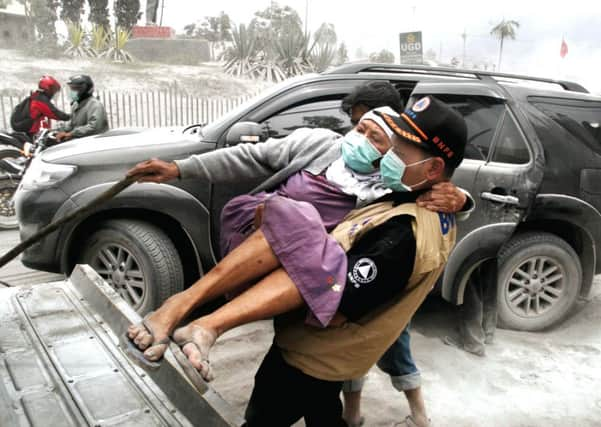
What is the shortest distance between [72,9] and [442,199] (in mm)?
33012

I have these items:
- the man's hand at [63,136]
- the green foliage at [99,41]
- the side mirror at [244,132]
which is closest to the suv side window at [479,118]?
the side mirror at [244,132]

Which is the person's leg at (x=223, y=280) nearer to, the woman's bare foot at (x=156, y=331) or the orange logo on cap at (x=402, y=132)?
the woman's bare foot at (x=156, y=331)

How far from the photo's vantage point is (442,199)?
1.54 meters

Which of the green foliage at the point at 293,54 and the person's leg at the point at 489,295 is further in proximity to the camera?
the green foliage at the point at 293,54

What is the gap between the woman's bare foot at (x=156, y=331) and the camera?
4.01 feet

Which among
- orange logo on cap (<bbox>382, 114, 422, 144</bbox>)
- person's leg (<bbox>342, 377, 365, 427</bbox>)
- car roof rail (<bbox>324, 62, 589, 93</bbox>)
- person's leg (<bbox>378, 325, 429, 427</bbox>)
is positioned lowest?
person's leg (<bbox>342, 377, 365, 427</bbox>)

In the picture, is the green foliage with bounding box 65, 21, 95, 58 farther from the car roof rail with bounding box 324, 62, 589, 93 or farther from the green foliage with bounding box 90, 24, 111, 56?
the car roof rail with bounding box 324, 62, 589, 93

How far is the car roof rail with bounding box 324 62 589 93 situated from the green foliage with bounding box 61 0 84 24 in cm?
3001

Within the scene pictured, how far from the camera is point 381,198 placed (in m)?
1.68

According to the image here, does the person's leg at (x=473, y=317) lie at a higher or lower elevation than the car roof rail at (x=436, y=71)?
lower

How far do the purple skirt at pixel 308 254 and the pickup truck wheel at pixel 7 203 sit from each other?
5.59 metres

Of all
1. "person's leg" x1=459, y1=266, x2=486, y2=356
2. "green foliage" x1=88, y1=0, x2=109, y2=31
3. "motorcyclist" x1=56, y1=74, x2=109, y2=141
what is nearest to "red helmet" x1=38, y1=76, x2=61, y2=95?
"motorcyclist" x1=56, y1=74, x2=109, y2=141

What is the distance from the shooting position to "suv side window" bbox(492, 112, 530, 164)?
3498mm

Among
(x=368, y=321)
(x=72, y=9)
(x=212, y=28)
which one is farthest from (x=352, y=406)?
(x=212, y=28)
